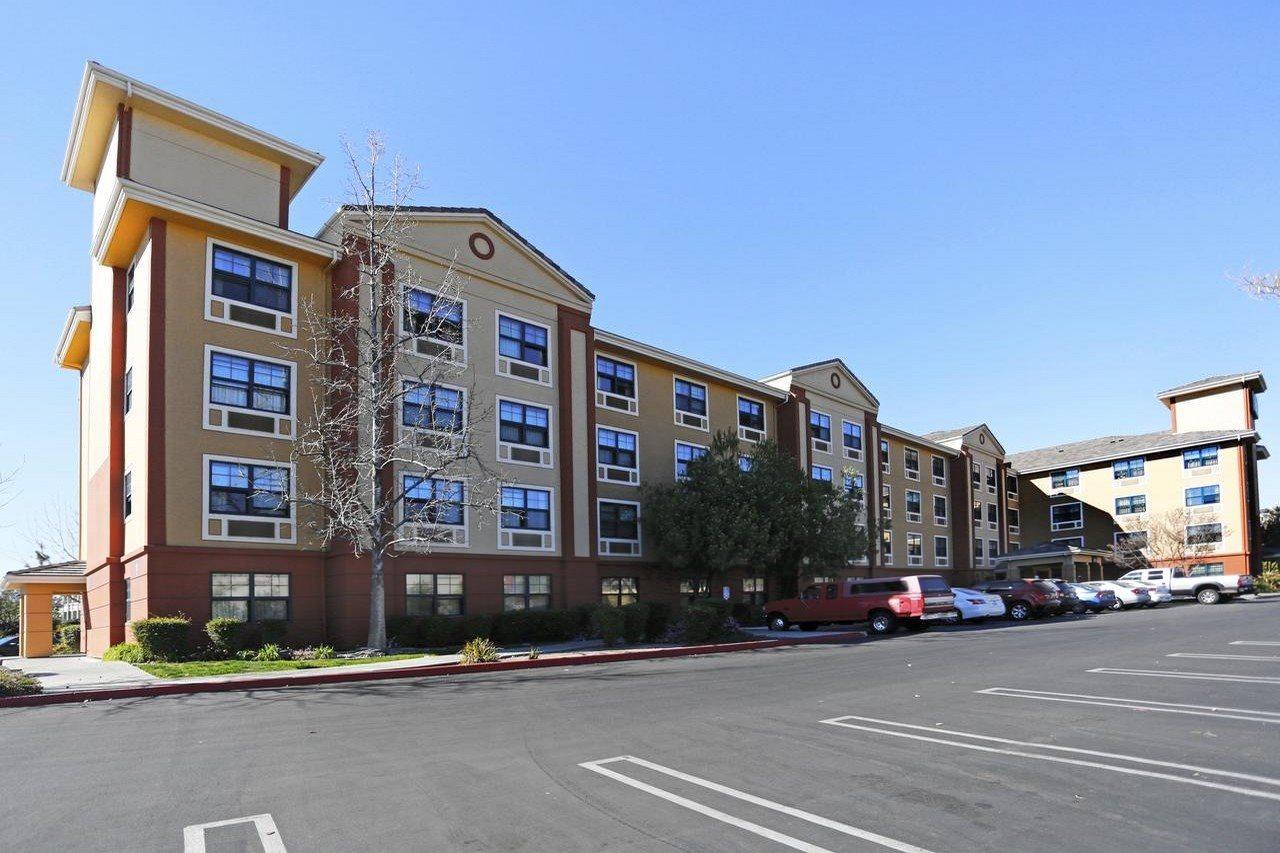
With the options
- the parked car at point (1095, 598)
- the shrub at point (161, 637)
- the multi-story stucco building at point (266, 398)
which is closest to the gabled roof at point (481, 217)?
the multi-story stucco building at point (266, 398)

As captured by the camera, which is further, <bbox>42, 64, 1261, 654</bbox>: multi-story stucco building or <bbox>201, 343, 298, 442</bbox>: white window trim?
<bbox>201, 343, 298, 442</bbox>: white window trim

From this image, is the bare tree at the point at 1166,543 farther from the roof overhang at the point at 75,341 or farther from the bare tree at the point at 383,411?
the roof overhang at the point at 75,341

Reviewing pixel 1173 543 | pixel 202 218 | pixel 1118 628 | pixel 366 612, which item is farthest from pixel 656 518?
pixel 1173 543

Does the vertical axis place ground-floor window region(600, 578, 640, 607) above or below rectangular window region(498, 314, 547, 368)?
below

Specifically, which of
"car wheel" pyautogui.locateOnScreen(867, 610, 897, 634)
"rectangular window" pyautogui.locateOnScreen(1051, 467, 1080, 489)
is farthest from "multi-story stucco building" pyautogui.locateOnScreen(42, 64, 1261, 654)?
"rectangular window" pyautogui.locateOnScreen(1051, 467, 1080, 489)

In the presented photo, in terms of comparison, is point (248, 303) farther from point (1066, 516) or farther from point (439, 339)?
point (1066, 516)

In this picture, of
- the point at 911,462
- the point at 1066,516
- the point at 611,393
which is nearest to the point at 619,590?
the point at 611,393

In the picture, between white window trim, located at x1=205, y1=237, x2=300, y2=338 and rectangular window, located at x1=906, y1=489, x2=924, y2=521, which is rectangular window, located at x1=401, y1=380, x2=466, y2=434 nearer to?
white window trim, located at x1=205, y1=237, x2=300, y2=338

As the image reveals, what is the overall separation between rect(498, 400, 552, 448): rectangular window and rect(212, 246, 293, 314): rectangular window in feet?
23.4

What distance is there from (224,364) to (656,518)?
15.2 meters

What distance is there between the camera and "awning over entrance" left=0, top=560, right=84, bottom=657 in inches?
1081

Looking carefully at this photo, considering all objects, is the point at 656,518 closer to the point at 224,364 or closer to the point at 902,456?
the point at 224,364

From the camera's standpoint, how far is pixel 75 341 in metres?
31.3

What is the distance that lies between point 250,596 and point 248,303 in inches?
301
